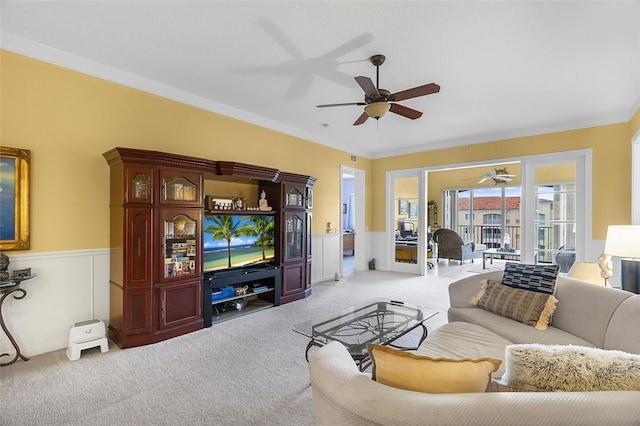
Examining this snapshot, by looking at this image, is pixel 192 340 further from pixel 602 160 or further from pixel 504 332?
pixel 602 160

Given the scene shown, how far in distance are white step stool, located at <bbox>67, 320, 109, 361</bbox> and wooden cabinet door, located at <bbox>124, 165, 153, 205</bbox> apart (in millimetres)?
1243

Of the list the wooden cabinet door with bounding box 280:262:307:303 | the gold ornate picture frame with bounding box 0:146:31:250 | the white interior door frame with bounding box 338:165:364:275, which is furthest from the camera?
the white interior door frame with bounding box 338:165:364:275

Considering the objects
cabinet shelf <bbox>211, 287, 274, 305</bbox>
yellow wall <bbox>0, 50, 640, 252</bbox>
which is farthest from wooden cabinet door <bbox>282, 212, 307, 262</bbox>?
yellow wall <bbox>0, 50, 640, 252</bbox>

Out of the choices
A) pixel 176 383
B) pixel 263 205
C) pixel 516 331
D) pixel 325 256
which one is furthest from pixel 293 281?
pixel 516 331

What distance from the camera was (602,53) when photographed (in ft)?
8.87

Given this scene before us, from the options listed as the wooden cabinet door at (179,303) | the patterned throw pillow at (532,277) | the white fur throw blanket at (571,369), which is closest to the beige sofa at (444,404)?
the white fur throw blanket at (571,369)

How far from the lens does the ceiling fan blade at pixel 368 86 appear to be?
248 centimetres

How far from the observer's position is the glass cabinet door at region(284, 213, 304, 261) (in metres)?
4.39

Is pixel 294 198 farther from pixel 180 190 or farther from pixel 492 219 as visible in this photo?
pixel 492 219

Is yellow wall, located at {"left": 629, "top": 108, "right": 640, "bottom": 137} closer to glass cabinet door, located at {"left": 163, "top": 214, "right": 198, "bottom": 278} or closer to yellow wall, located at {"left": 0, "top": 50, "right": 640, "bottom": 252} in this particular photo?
yellow wall, located at {"left": 0, "top": 50, "right": 640, "bottom": 252}

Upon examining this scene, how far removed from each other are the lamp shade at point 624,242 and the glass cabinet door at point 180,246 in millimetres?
4127

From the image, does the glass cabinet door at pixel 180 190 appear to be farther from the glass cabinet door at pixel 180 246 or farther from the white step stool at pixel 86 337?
the white step stool at pixel 86 337

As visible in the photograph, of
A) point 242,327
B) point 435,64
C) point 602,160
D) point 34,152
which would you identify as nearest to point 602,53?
point 435,64

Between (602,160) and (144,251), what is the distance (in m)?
6.48
